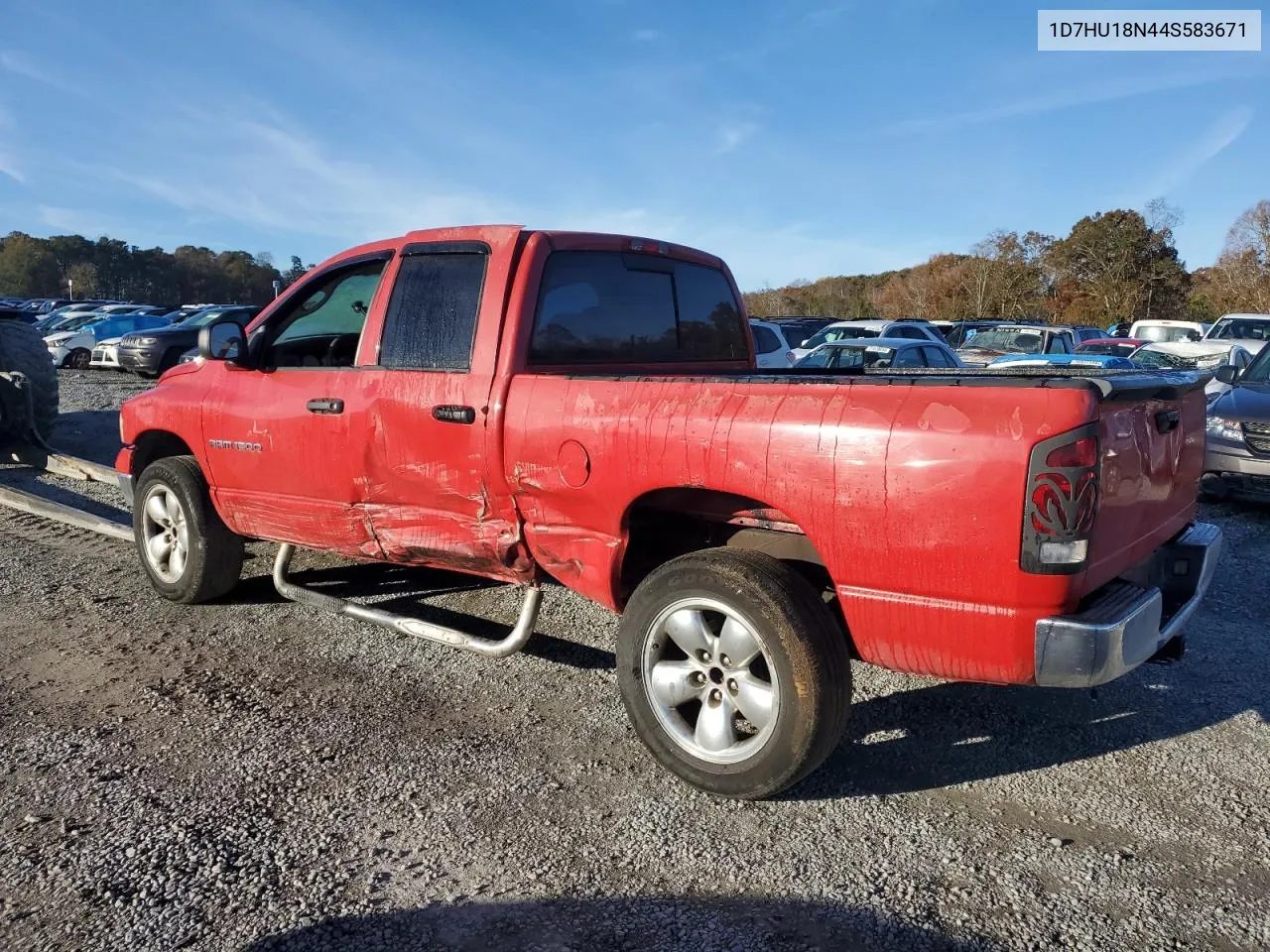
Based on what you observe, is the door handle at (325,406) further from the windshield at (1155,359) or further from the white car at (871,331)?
the windshield at (1155,359)

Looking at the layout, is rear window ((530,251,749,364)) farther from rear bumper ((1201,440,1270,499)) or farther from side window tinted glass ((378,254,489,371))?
rear bumper ((1201,440,1270,499))

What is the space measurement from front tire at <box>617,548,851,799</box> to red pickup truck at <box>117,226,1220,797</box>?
0.03ft

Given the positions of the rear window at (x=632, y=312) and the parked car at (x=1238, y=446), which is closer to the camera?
the rear window at (x=632, y=312)

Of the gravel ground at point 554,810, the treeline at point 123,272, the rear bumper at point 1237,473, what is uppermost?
the treeline at point 123,272

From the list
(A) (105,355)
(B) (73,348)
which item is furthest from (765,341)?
(B) (73,348)

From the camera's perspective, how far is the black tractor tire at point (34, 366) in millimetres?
9781

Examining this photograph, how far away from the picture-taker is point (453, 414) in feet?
12.6

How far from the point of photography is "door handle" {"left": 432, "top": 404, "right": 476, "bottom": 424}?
380cm

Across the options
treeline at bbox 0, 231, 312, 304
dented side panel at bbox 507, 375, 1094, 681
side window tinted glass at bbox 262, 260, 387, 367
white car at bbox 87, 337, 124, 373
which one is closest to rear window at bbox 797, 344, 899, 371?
side window tinted glass at bbox 262, 260, 387, 367

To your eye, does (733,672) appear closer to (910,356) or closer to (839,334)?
(910,356)

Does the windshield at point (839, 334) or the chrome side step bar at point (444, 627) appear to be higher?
the windshield at point (839, 334)

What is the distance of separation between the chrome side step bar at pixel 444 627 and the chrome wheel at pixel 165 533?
0.84 m

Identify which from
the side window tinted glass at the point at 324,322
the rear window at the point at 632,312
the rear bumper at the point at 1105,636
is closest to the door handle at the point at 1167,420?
the rear bumper at the point at 1105,636

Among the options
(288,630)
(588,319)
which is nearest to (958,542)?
(588,319)
